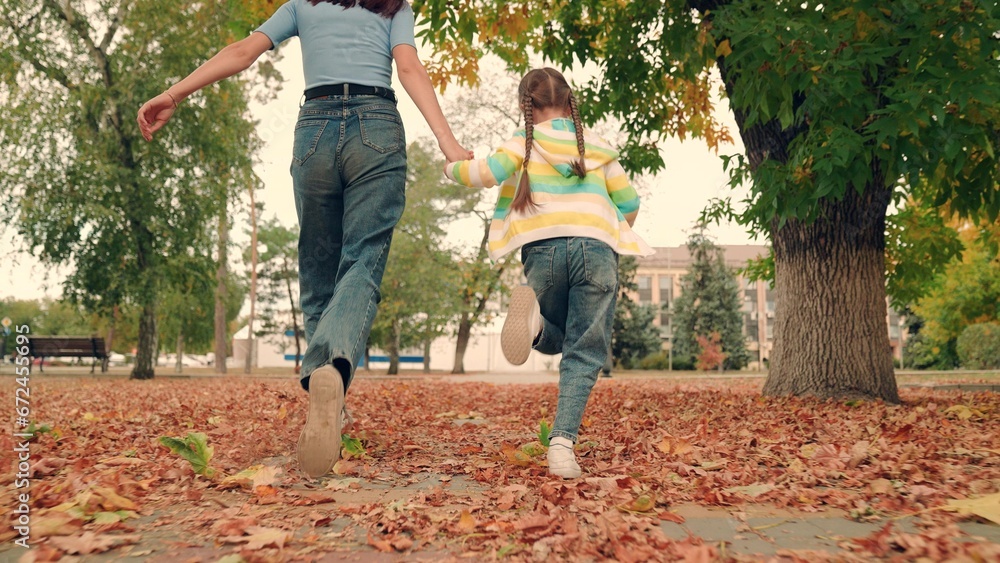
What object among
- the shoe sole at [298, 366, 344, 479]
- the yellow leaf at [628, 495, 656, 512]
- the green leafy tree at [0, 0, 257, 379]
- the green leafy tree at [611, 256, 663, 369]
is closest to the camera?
the yellow leaf at [628, 495, 656, 512]

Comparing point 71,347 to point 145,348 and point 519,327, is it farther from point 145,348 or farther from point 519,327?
point 519,327

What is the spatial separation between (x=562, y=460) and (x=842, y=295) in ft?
17.0

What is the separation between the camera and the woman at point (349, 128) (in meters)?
3.40

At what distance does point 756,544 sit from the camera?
225 cm

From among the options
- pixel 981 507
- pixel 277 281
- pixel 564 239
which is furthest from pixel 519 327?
pixel 277 281

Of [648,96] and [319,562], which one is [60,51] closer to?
[648,96]

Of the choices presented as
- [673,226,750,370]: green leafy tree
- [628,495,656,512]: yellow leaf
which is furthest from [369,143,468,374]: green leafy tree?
[628,495,656,512]: yellow leaf

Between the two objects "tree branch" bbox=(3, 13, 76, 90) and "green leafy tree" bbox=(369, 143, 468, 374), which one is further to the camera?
"green leafy tree" bbox=(369, 143, 468, 374)

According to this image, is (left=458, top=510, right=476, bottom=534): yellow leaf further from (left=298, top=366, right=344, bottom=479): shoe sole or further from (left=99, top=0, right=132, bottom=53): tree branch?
(left=99, top=0, right=132, bottom=53): tree branch

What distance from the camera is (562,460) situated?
327 centimetres

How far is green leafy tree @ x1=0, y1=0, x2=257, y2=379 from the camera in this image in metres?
15.8

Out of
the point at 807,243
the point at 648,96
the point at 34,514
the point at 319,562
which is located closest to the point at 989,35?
the point at 807,243

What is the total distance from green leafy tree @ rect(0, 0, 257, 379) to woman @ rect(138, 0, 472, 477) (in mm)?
13023

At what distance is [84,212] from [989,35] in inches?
633
